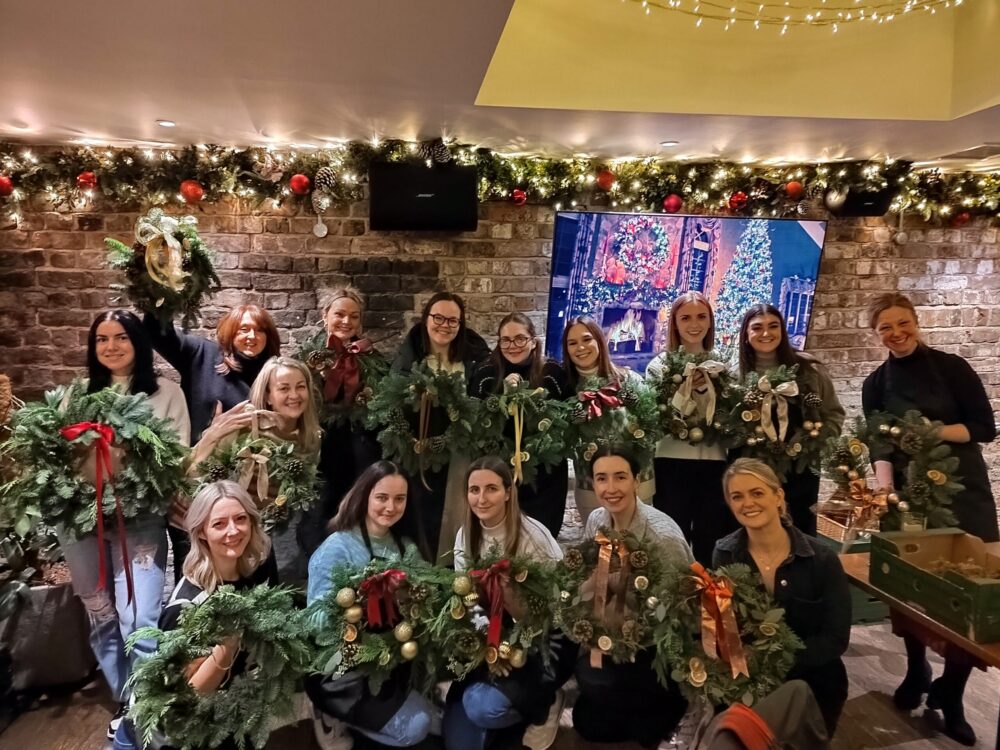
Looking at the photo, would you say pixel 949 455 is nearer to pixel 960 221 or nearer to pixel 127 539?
A: pixel 960 221

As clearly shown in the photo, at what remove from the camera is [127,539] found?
105 inches

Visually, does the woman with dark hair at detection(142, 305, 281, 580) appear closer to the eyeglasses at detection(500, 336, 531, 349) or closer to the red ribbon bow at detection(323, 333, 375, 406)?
the red ribbon bow at detection(323, 333, 375, 406)

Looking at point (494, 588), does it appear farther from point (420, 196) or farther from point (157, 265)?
point (420, 196)

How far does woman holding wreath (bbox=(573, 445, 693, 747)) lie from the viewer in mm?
2414

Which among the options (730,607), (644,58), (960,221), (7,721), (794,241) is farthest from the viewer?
(960,221)

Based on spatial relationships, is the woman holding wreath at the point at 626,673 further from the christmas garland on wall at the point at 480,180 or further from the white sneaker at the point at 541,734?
Result: the christmas garland on wall at the point at 480,180

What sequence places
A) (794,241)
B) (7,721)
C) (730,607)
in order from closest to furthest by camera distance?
1. (730,607)
2. (7,721)
3. (794,241)

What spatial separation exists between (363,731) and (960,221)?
5.11 meters

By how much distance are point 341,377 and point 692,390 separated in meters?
1.69

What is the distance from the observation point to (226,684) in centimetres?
220

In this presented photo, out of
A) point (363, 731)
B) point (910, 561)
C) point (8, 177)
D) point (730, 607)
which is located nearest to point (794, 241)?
point (910, 561)

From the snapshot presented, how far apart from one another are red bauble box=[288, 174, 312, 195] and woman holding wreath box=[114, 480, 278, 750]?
77.1 inches

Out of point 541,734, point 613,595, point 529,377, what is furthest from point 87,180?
point 541,734

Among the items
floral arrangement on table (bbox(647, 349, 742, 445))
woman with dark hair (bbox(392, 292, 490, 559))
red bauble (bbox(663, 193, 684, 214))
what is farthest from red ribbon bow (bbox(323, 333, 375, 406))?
red bauble (bbox(663, 193, 684, 214))
